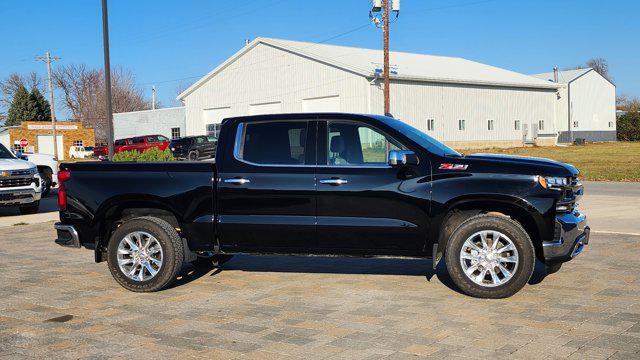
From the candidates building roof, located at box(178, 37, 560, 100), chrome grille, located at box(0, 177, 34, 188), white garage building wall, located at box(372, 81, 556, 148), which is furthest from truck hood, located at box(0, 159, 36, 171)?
white garage building wall, located at box(372, 81, 556, 148)

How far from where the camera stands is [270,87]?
47.4 m

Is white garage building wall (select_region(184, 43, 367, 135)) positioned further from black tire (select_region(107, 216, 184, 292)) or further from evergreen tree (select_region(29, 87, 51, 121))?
evergreen tree (select_region(29, 87, 51, 121))

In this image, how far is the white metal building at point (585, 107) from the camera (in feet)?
208

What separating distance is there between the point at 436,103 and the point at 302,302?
41536 mm

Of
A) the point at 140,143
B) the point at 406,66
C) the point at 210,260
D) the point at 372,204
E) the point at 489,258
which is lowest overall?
the point at 210,260

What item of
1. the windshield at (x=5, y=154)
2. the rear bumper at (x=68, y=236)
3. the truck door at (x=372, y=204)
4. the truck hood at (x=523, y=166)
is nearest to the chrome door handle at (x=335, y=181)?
the truck door at (x=372, y=204)

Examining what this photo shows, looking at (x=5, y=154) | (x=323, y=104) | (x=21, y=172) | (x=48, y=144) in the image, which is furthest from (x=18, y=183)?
(x=48, y=144)

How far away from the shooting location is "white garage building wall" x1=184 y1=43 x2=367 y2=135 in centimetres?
4278

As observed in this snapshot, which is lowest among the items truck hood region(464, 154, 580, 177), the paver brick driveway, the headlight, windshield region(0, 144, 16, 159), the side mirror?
the paver brick driveway

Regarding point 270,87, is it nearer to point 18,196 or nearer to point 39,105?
point 18,196

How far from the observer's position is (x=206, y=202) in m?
6.92

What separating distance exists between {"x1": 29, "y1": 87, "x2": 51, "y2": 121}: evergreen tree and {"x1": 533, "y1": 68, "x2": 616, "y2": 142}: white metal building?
67032 millimetres

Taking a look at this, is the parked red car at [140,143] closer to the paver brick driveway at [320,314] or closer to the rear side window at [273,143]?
the paver brick driveway at [320,314]

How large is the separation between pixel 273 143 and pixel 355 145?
88cm
